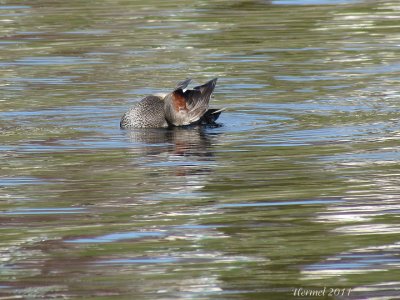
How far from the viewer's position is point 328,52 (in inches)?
698

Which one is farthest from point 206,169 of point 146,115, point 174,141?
point 146,115

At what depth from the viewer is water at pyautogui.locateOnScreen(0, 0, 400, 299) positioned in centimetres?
684

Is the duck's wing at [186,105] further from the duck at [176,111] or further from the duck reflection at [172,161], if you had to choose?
the duck reflection at [172,161]

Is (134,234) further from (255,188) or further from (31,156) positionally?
(31,156)

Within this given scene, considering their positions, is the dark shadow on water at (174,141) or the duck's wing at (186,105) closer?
the dark shadow on water at (174,141)

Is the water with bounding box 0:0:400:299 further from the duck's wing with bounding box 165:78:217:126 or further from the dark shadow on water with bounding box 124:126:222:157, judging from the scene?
the duck's wing with bounding box 165:78:217:126

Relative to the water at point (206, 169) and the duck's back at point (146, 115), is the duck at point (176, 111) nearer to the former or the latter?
the duck's back at point (146, 115)

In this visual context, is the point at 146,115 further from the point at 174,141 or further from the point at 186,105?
the point at 174,141

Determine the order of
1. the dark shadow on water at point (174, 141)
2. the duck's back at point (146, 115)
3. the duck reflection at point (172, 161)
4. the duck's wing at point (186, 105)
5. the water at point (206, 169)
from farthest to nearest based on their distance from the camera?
the duck's wing at point (186, 105), the duck's back at point (146, 115), the dark shadow on water at point (174, 141), the duck reflection at point (172, 161), the water at point (206, 169)

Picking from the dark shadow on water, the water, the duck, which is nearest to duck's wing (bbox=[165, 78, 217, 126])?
the duck

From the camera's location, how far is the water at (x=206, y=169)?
684 cm

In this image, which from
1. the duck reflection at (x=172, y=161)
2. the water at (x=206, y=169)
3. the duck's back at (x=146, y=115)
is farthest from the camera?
the duck's back at (x=146, y=115)

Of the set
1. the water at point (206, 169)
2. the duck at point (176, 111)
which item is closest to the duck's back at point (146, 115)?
the duck at point (176, 111)

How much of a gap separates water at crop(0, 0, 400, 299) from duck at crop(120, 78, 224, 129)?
17 cm
